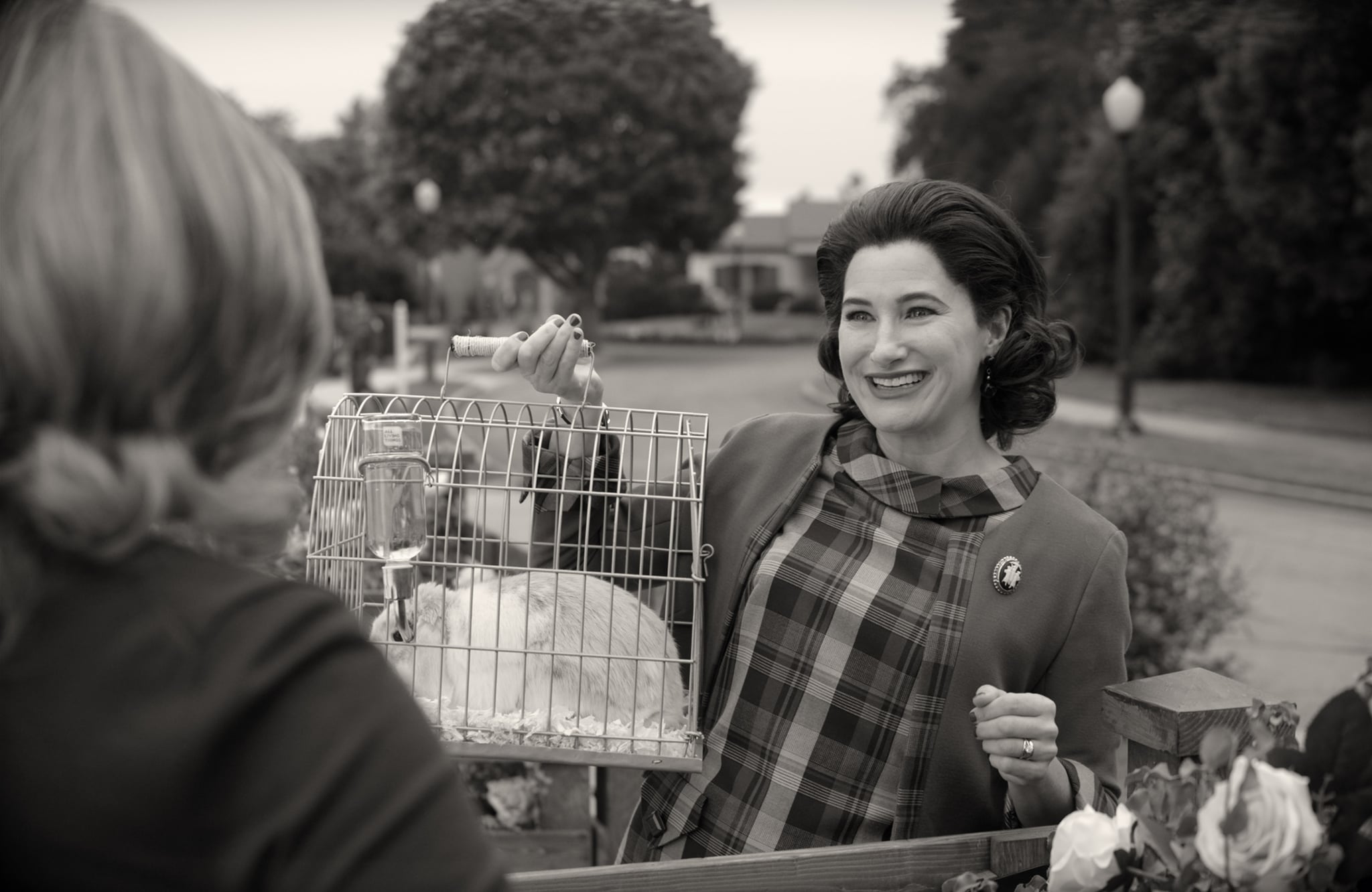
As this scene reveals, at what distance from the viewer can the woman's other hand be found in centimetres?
183

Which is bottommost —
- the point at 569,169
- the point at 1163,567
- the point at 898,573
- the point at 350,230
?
the point at 1163,567

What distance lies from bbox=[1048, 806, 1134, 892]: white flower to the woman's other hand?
0.32 metres

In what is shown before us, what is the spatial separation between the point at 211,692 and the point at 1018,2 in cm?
251

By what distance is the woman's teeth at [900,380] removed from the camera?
87.3 inches

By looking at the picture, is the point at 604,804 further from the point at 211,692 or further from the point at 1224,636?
the point at 1224,636

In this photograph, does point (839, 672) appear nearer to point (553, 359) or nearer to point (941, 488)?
point (941, 488)

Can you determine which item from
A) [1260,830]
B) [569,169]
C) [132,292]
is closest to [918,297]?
[1260,830]

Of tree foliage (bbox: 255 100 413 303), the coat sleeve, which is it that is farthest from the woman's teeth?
tree foliage (bbox: 255 100 413 303)

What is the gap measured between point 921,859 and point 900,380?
0.86m

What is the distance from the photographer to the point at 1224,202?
2028cm

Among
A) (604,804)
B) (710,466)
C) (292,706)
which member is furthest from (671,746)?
(604,804)

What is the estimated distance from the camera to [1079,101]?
29188 mm

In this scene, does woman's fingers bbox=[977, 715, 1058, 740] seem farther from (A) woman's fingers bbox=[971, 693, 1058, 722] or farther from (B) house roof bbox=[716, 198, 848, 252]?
(B) house roof bbox=[716, 198, 848, 252]

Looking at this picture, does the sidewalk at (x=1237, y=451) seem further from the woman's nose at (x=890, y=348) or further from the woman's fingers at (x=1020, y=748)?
the woman's fingers at (x=1020, y=748)
